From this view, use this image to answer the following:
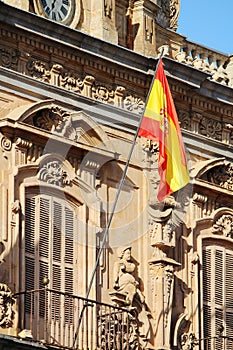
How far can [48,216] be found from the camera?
33.9 metres

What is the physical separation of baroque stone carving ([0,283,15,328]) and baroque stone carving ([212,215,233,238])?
5414 millimetres

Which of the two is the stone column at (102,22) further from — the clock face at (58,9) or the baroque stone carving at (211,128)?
the baroque stone carving at (211,128)

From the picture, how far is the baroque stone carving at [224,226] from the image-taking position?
121 ft

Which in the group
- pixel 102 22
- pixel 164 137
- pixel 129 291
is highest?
pixel 102 22

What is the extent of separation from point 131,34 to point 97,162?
279 cm

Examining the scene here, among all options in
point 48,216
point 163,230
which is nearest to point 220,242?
point 163,230

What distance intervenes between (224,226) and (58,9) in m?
4.91

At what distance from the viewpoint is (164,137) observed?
34812 millimetres

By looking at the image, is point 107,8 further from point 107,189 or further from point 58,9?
point 107,189

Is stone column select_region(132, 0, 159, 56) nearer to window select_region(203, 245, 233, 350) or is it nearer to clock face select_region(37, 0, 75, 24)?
clock face select_region(37, 0, 75, 24)

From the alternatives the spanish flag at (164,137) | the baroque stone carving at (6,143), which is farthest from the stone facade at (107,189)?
the spanish flag at (164,137)

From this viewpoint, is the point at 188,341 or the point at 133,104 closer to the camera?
the point at 188,341

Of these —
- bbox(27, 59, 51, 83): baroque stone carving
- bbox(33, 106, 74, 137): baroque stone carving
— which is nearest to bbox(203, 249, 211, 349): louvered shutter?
bbox(33, 106, 74, 137): baroque stone carving

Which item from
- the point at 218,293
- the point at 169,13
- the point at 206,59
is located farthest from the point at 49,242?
the point at 169,13
